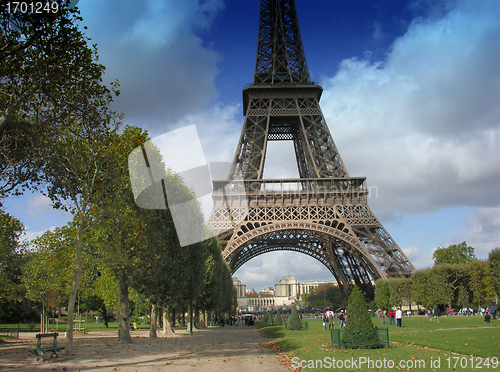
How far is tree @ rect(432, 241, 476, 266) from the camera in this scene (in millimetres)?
72031

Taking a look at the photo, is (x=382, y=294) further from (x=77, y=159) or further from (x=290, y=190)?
(x=77, y=159)

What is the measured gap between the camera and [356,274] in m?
60.9

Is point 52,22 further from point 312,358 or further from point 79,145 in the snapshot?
point 312,358

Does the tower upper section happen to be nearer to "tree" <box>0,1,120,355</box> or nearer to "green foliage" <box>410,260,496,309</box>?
"green foliage" <box>410,260,496,309</box>

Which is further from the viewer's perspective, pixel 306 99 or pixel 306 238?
pixel 306 238

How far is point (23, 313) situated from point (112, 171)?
46.3m

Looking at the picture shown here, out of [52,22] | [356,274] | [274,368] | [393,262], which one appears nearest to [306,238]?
[356,274]

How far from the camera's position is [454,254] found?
73.2 metres

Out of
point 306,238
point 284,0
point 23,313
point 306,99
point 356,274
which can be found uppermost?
point 284,0

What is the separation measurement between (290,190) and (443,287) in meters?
22.1

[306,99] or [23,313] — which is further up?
[306,99]

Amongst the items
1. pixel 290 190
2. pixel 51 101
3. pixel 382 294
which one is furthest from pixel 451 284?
pixel 51 101

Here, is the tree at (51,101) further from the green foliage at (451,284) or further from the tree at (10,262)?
the green foliage at (451,284)

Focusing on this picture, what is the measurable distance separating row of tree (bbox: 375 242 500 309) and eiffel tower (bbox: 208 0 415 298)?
7.67ft
